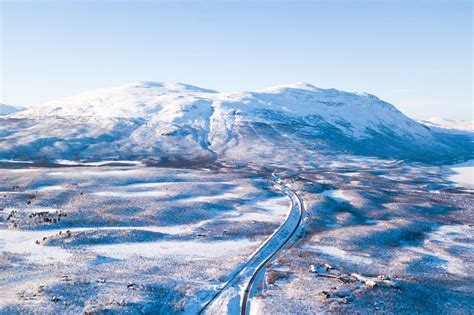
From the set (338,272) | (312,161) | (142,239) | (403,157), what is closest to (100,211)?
(142,239)

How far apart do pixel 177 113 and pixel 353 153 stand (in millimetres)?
91300

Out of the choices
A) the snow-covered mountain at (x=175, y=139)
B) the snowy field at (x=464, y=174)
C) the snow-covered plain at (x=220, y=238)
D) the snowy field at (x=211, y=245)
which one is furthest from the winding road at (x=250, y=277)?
the snow-covered mountain at (x=175, y=139)

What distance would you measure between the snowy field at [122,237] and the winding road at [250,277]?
3.32 ft

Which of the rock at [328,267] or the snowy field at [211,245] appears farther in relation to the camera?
the rock at [328,267]

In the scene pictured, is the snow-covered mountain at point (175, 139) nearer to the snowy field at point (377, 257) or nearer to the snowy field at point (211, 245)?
the snowy field at point (211, 245)

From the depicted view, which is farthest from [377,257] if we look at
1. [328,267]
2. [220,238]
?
[220,238]

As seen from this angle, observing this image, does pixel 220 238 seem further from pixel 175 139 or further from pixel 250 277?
pixel 175 139

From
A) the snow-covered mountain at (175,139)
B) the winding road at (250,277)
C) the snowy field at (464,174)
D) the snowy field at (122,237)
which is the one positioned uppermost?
the snow-covered mountain at (175,139)

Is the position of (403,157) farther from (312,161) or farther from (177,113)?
(177,113)

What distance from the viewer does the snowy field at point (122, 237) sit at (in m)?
28.0

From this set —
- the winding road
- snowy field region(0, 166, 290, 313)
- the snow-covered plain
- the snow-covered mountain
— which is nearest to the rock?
the snow-covered plain

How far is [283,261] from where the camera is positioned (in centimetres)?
3744

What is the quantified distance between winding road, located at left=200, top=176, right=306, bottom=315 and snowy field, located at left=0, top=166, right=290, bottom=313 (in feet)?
3.32

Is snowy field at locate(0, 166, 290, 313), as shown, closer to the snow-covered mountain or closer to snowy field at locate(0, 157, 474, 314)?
snowy field at locate(0, 157, 474, 314)
